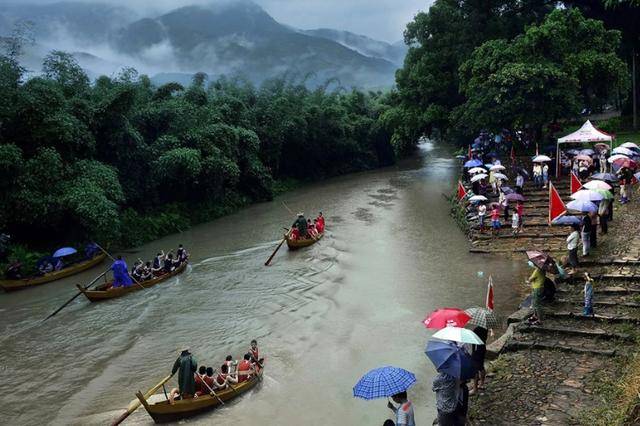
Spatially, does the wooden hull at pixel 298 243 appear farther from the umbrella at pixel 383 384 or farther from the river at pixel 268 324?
the umbrella at pixel 383 384

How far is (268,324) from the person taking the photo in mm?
14547

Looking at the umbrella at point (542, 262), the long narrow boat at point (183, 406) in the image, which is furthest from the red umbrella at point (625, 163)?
the long narrow boat at point (183, 406)

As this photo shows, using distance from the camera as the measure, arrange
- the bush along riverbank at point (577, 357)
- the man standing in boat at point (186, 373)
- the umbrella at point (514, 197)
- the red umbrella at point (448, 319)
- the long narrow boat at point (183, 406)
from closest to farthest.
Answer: the bush along riverbank at point (577, 357), the red umbrella at point (448, 319), the long narrow boat at point (183, 406), the man standing in boat at point (186, 373), the umbrella at point (514, 197)

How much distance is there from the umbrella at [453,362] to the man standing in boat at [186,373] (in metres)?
4.88

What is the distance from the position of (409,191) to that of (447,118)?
611 centimetres

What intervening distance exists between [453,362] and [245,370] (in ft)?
17.6

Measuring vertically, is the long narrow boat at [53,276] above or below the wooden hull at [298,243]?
above

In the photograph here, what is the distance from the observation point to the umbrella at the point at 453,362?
688 centimetres

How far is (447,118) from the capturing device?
33031 mm

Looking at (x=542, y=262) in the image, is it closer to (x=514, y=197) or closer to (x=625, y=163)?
(x=514, y=197)

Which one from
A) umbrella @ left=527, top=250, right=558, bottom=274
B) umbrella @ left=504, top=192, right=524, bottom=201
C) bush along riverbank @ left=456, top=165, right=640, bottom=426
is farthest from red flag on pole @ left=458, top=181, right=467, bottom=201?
umbrella @ left=527, top=250, right=558, bottom=274

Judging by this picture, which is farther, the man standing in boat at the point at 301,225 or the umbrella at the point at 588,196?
the man standing in boat at the point at 301,225

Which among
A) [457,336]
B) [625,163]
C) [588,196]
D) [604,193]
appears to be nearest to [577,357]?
[457,336]

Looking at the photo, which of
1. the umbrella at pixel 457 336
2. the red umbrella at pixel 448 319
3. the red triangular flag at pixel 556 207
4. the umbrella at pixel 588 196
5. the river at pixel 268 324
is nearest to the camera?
the umbrella at pixel 457 336
